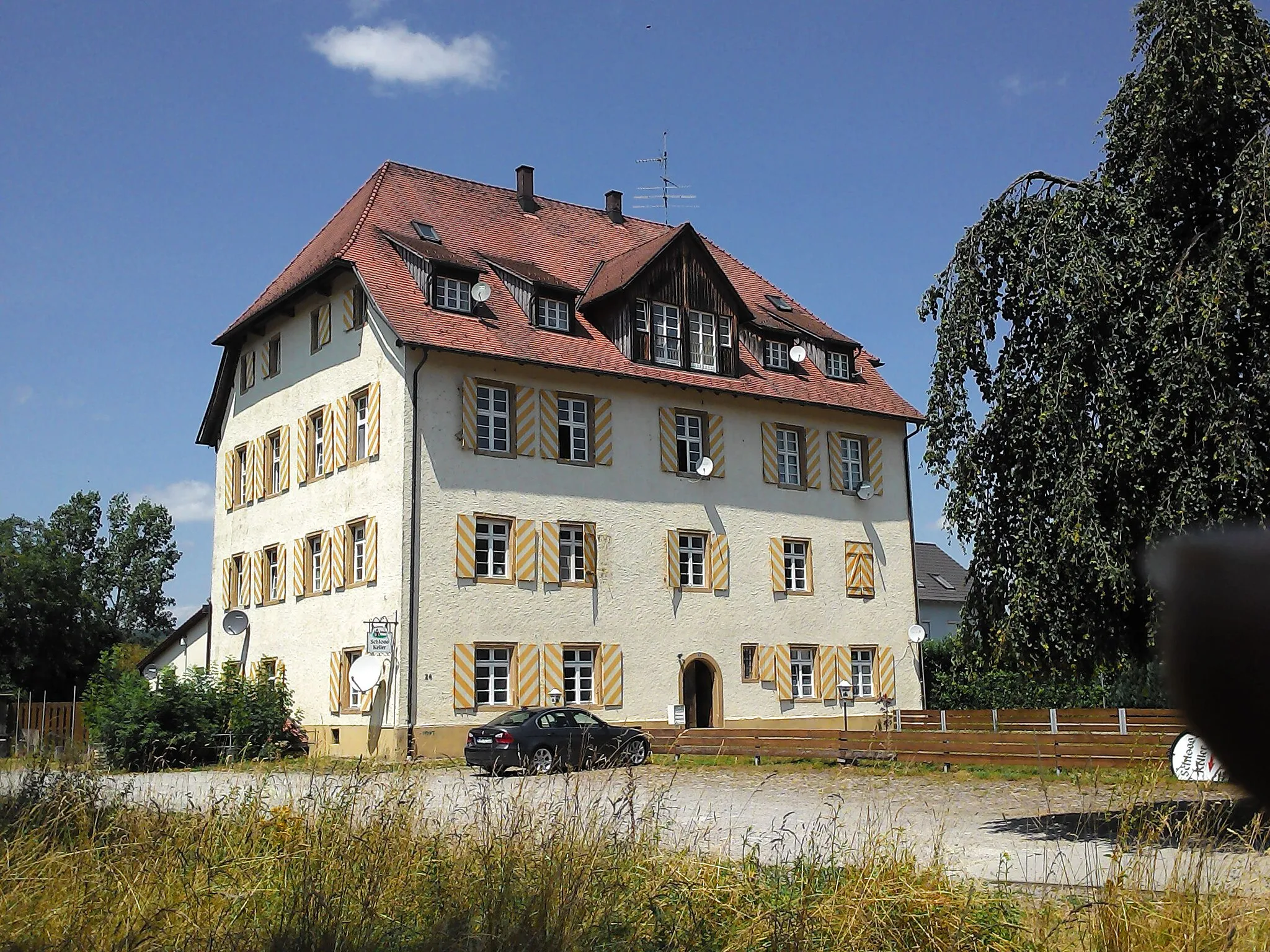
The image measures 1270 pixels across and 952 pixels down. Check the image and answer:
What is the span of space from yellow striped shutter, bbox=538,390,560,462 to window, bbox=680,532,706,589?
428 cm

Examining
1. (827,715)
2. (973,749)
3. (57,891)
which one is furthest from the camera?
(827,715)

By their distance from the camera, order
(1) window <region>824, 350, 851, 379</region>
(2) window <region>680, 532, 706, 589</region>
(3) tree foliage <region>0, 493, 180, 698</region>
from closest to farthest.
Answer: (2) window <region>680, 532, 706, 589</region>
(1) window <region>824, 350, 851, 379</region>
(3) tree foliage <region>0, 493, 180, 698</region>

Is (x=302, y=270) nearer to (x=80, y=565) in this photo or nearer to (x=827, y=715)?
(x=827, y=715)

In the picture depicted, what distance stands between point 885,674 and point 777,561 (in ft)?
15.9

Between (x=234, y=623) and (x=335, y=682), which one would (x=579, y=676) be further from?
(x=234, y=623)

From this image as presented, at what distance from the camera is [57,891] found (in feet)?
21.5

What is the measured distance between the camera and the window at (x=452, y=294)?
30406mm

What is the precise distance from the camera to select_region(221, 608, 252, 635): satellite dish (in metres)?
33.8

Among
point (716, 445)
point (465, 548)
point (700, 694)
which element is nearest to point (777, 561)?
point (716, 445)

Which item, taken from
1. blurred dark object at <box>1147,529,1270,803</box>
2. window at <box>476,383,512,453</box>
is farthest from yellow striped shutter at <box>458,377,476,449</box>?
blurred dark object at <box>1147,529,1270,803</box>

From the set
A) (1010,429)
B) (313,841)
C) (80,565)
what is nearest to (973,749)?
(1010,429)

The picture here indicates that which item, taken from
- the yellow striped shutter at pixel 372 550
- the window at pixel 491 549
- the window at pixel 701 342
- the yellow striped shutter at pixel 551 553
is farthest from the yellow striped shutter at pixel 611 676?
the window at pixel 701 342

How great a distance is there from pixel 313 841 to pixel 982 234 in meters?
10.1

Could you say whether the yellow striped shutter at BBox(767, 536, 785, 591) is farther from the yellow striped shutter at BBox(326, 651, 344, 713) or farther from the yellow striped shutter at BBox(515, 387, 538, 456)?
the yellow striped shutter at BBox(326, 651, 344, 713)
